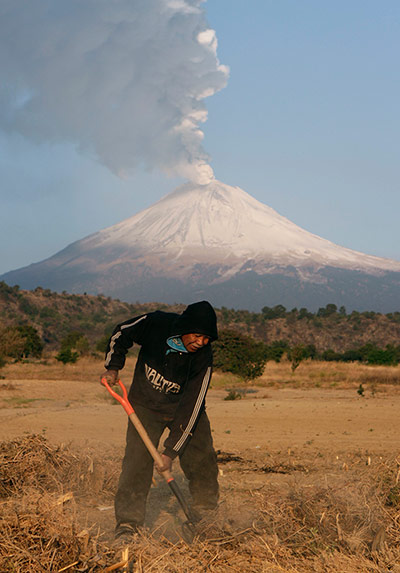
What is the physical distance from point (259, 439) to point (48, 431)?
3.23 m

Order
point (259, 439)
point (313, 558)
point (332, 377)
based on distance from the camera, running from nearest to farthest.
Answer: point (313, 558) < point (259, 439) < point (332, 377)

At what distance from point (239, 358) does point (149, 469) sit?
56.6ft

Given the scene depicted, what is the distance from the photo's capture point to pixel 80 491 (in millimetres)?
5707

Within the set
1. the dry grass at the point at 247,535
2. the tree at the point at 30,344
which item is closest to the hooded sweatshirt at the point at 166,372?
the dry grass at the point at 247,535

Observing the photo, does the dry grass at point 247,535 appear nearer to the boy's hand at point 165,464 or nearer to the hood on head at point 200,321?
the boy's hand at point 165,464

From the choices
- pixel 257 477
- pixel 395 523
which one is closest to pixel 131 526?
pixel 395 523

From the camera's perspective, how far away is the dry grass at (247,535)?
3131 millimetres

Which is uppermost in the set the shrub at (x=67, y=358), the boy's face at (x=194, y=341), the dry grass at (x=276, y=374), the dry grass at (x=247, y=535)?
the boy's face at (x=194, y=341)

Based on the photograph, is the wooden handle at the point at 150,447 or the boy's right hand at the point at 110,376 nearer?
the wooden handle at the point at 150,447

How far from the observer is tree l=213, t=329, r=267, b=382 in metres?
21.6

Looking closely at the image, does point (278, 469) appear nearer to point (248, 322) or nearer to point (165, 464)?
point (165, 464)

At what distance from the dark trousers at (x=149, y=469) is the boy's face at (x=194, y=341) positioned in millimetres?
627

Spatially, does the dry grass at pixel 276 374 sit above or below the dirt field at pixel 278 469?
below

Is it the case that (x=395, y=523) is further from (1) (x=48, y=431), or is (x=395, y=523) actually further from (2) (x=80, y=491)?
(1) (x=48, y=431)
